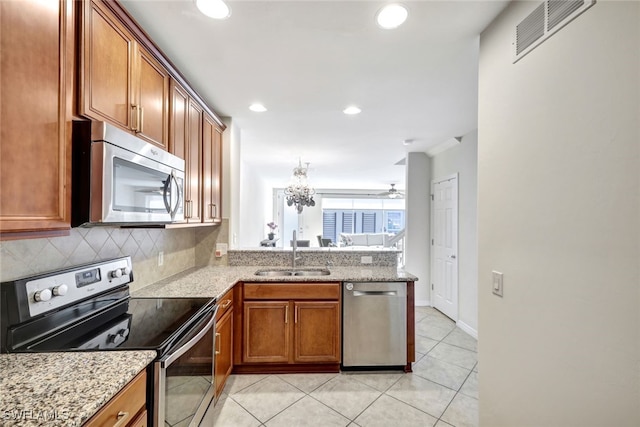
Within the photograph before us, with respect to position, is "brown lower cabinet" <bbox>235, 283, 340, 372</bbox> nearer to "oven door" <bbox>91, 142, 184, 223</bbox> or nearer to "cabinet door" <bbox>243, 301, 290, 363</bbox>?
"cabinet door" <bbox>243, 301, 290, 363</bbox>

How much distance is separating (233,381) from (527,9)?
3121 mm

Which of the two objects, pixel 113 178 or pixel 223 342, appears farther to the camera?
pixel 223 342

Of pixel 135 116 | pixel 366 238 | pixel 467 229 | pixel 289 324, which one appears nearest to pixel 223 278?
pixel 289 324

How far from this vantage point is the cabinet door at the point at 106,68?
3.74ft

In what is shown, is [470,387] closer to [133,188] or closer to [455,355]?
[455,355]

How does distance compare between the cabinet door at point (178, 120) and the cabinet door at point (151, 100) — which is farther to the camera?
the cabinet door at point (178, 120)

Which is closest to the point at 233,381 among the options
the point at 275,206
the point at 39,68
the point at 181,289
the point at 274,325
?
the point at 274,325

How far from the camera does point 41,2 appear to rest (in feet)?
3.07

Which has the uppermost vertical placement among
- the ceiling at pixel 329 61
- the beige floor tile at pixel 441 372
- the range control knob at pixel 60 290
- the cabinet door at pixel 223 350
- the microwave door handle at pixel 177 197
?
the ceiling at pixel 329 61

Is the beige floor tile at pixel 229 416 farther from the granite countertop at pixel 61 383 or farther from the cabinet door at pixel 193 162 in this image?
the cabinet door at pixel 193 162

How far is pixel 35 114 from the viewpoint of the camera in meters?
0.92

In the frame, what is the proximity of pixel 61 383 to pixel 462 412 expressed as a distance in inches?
92.4

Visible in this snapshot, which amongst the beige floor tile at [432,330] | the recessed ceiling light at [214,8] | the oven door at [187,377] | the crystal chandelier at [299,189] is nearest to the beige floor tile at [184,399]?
the oven door at [187,377]

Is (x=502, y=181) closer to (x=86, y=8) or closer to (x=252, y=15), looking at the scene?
(x=252, y=15)
